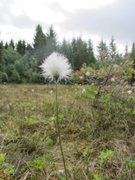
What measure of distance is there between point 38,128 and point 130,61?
1.79 metres

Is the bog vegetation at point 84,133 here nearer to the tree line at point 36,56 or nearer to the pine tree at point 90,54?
the tree line at point 36,56

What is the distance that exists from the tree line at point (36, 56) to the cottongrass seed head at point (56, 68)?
3219 mm

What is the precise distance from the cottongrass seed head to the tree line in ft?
10.6

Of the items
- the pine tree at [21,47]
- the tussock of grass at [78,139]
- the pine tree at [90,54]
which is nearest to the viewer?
the tussock of grass at [78,139]

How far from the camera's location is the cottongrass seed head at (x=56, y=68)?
2.00 m

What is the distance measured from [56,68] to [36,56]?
40347 millimetres

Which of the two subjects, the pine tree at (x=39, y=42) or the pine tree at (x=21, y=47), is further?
the pine tree at (x=21, y=47)

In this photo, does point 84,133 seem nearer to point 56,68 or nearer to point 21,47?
point 56,68

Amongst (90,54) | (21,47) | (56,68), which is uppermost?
(21,47)

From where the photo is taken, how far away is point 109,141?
3.74 m

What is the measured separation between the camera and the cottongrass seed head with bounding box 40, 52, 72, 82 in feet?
6.55

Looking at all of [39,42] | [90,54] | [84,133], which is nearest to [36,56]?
[39,42]

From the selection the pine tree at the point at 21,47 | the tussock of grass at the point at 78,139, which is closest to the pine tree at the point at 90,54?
the pine tree at the point at 21,47

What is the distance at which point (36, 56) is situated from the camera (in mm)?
42062
